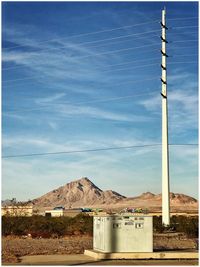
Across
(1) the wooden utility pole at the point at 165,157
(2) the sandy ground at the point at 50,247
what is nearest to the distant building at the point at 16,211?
(1) the wooden utility pole at the point at 165,157

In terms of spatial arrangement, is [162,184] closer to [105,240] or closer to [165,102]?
[165,102]

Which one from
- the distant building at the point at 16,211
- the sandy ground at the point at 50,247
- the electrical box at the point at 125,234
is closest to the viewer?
the electrical box at the point at 125,234

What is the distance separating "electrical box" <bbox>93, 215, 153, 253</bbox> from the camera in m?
20.4

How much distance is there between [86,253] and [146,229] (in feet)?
8.93

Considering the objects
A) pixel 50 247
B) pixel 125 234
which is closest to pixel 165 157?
pixel 50 247

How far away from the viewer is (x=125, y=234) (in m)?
20.5

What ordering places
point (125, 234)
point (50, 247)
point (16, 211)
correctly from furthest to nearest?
point (16, 211) → point (50, 247) → point (125, 234)

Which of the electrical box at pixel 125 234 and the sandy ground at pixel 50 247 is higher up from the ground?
the electrical box at pixel 125 234

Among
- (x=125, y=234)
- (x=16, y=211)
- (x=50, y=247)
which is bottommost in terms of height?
(x=16, y=211)

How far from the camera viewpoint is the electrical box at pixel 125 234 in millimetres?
20375

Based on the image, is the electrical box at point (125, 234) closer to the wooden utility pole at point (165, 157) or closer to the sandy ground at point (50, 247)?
the sandy ground at point (50, 247)

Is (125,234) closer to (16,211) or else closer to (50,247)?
(50,247)

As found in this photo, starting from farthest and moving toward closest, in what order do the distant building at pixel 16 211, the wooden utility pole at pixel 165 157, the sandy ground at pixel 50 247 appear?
1. the distant building at pixel 16 211
2. the wooden utility pole at pixel 165 157
3. the sandy ground at pixel 50 247

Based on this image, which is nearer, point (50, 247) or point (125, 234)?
point (125, 234)
